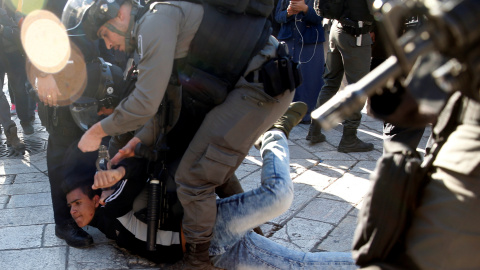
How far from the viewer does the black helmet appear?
8.43 ft

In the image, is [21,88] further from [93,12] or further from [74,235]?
[93,12]

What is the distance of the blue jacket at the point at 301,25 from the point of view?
18.2 feet

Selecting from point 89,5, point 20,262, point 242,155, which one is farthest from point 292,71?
point 20,262

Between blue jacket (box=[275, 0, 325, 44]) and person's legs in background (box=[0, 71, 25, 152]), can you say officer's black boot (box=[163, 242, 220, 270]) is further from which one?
blue jacket (box=[275, 0, 325, 44])

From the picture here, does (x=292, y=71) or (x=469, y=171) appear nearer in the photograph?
(x=469, y=171)

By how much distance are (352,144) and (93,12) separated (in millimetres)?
2984

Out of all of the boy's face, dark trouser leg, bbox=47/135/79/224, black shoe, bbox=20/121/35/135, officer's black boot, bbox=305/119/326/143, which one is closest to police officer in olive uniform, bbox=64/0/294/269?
the boy's face

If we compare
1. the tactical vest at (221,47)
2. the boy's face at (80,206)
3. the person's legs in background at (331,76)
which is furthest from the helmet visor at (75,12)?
the person's legs in background at (331,76)

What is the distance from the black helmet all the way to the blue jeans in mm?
1118

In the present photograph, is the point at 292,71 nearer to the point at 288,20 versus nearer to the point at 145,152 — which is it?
the point at 145,152

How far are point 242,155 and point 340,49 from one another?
2.36m

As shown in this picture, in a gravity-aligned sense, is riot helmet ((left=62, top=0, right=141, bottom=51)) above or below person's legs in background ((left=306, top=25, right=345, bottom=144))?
above

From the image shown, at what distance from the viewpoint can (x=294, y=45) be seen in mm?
5742

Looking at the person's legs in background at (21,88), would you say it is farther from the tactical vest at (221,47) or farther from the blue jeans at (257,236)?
the blue jeans at (257,236)
